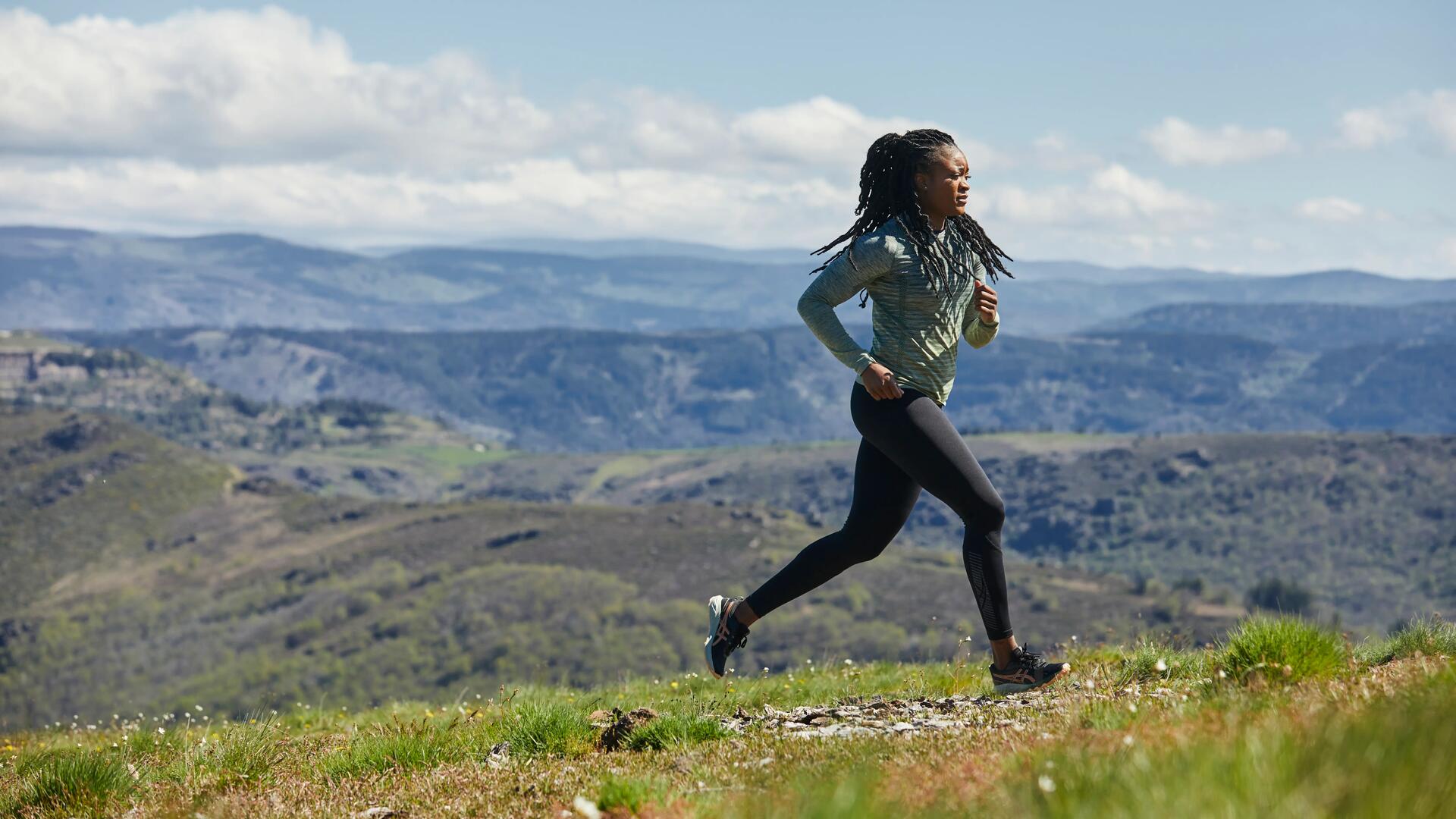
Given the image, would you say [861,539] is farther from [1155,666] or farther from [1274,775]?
[1274,775]

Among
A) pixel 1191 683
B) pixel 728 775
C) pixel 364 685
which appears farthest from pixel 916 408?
pixel 364 685

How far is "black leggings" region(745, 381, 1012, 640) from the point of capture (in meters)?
7.10

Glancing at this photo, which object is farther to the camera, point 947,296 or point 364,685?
point 364,685

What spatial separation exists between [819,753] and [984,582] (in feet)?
7.00

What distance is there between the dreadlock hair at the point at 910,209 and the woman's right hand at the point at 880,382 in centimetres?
56

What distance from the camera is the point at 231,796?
236 inches

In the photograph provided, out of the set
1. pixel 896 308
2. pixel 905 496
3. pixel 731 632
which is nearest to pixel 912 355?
pixel 896 308

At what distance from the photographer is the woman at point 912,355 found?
23.5ft

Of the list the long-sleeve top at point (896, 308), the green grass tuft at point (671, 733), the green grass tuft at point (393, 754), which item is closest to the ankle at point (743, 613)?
the green grass tuft at point (671, 733)

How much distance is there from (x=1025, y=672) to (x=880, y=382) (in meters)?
1.98

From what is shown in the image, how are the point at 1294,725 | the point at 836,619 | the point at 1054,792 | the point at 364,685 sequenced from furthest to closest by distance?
the point at 836,619 → the point at 364,685 → the point at 1294,725 → the point at 1054,792

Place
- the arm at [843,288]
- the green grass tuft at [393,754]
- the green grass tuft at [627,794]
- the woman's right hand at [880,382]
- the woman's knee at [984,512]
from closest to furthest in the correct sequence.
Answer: the green grass tuft at [627,794], the green grass tuft at [393,754], the woman's right hand at [880,382], the woman's knee at [984,512], the arm at [843,288]

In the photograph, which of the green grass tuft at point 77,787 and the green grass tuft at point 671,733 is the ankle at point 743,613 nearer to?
the green grass tuft at point 671,733

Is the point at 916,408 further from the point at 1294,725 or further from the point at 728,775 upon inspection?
the point at 1294,725
